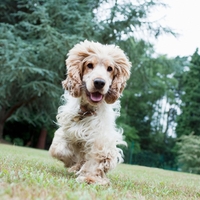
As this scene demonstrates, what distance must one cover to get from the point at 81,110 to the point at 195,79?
86.7 feet

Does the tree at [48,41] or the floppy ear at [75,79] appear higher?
the tree at [48,41]

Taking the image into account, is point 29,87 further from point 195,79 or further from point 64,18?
point 195,79

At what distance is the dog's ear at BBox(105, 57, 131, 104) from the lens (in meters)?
4.42

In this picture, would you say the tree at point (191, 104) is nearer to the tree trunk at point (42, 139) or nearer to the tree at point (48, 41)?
the tree at point (48, 41)

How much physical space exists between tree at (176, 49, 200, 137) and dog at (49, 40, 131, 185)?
23958mm

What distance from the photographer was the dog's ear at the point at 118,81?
442 cm

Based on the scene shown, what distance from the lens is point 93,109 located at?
4469mm

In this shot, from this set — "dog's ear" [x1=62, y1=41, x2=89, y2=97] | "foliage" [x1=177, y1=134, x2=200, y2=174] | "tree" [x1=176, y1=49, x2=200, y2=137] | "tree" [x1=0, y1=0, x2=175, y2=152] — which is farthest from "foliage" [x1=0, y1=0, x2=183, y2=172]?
"dog's ear" [x1=62, y1=41, x2=89, y2=97]

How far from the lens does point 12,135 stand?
1038 inches

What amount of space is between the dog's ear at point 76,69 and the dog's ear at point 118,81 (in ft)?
1.26

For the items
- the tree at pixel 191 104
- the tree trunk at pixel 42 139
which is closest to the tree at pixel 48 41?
the tree trunk at pixel 42 139

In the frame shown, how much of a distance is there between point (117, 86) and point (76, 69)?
1.79 feet

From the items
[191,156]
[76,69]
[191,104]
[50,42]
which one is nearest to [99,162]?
[76,69]

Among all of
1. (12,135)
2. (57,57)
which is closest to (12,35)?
(57,57)
